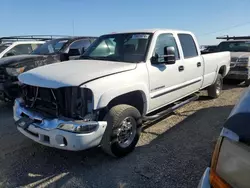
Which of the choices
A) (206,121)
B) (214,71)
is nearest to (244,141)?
(206,121)

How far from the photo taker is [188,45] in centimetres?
540

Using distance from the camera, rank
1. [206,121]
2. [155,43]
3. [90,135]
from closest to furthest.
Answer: [90,135]
[155,43]
[206,121]

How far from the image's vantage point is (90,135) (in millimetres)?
3107

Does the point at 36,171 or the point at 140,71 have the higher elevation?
the point at 140,71

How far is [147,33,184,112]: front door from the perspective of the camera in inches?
163

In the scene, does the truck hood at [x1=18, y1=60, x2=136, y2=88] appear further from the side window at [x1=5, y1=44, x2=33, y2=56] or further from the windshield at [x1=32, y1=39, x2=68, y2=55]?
the side window at [x1=5, y1=44, x2=33, y2=56]

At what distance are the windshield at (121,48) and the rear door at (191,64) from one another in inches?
44.0

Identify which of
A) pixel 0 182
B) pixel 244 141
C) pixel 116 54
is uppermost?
pixel 116 54

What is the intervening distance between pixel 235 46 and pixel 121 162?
27.0ft

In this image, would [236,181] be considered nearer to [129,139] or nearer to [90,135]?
[90,135]

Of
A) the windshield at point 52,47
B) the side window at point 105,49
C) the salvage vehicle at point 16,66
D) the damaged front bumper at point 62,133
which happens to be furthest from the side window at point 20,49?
the damaged front bumper at point 62,133

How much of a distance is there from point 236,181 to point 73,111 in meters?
2.24

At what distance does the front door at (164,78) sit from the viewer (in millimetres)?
4129

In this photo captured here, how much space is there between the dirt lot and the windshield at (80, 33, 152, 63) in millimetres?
1492
